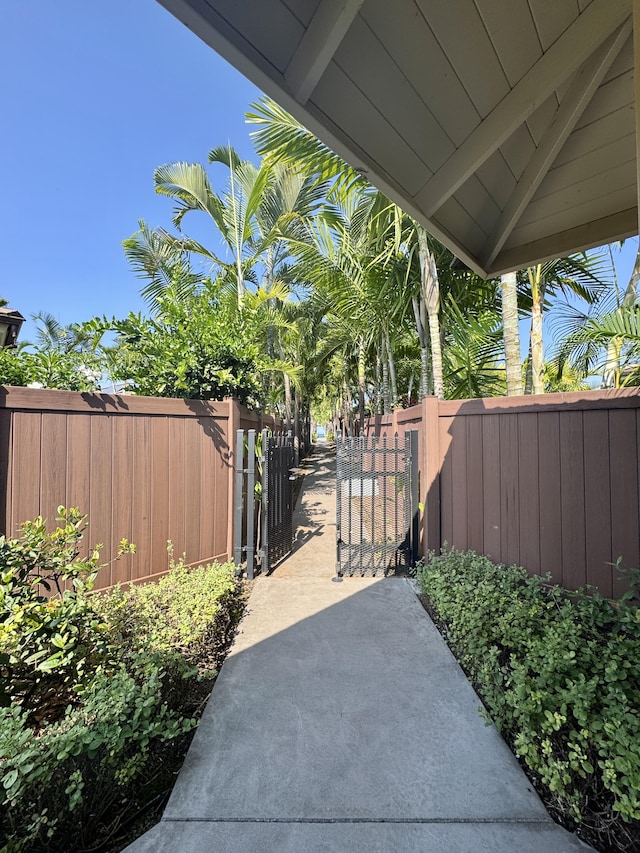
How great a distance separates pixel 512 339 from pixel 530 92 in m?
2.41

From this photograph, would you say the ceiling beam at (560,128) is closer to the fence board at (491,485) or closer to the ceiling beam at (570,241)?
the ceiling beam at (570,241)

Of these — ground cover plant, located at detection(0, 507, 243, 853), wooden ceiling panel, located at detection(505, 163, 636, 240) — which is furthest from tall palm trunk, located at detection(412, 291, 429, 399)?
ground cover plant, located at detection(0, 507, 243, 853)

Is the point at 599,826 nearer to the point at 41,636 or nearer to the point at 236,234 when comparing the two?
the point at 41,636

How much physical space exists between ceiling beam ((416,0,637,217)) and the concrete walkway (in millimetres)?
2791

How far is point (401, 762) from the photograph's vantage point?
163cm

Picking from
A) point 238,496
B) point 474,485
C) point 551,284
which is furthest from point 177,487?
point 551,284

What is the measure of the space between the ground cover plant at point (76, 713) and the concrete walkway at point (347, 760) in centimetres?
16

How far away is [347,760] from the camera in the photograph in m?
1.64

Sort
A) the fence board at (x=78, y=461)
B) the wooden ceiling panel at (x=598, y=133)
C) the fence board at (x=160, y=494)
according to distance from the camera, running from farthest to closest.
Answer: the fence board at (x=160, y=494) → the fence board at (x=78, y=461) → the wooden ceiling panel at (x=598, y=133)

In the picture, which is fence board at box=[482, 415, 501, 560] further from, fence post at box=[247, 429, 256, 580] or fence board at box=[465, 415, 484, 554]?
fence post at box=[247, 429, 256, 580]

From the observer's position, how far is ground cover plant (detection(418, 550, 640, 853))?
1.30 m

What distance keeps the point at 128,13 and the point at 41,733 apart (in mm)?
5661

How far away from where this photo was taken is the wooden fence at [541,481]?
2.38m

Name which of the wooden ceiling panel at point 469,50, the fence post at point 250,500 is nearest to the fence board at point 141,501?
the fence post at point 250,500
